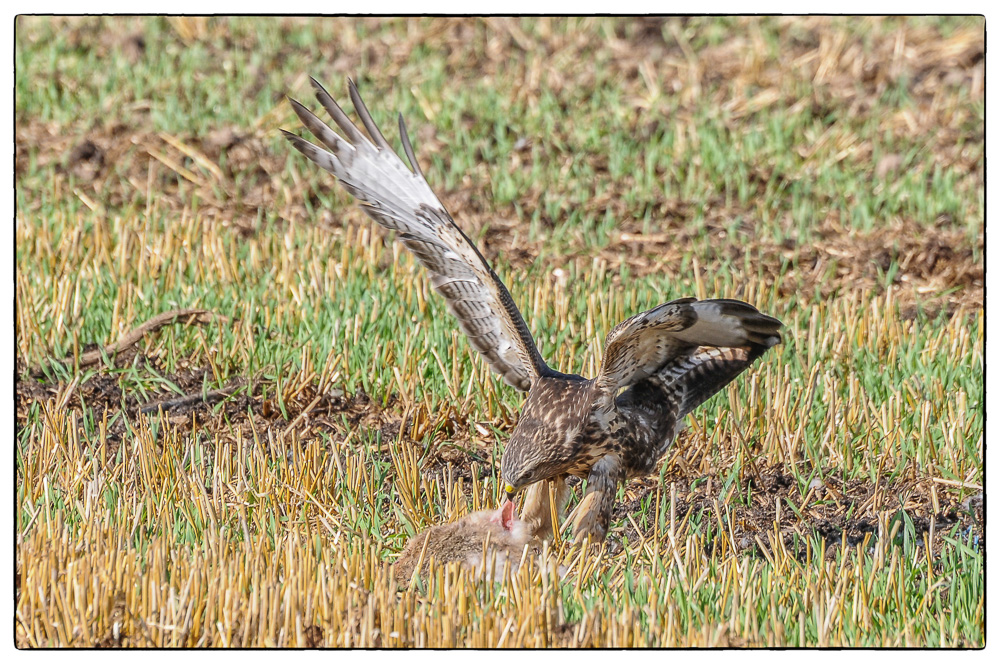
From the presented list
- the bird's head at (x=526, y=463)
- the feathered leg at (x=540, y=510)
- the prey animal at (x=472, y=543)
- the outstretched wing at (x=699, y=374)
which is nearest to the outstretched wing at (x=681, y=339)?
the outstretched wing at (x=699, y=374)

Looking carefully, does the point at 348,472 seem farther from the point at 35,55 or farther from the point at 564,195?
the point at 35,55

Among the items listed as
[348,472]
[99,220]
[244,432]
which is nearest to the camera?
[348,472]

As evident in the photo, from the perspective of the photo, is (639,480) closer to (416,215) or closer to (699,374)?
(699,374)

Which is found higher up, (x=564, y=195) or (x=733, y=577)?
(x=564, y=195)

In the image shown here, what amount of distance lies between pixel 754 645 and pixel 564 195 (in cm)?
513

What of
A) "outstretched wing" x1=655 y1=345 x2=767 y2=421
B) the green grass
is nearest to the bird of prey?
"outstretched wing" x1=655 y1=345 x2=767 y2=421

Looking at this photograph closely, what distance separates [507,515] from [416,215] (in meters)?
0.99

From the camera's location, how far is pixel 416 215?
403 centimetres

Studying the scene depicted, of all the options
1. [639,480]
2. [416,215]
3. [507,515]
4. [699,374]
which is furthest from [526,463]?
[639,480]

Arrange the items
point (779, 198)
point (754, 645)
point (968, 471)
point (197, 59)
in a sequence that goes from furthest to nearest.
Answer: point (197, 59) < point (779, 198) < point (968, 471) < point (754, 645)

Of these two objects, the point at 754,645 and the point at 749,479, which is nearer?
the point at 754,645

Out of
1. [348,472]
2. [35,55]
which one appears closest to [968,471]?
[348,472]

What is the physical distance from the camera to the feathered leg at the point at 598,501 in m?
3.91

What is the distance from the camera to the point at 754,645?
349cm
